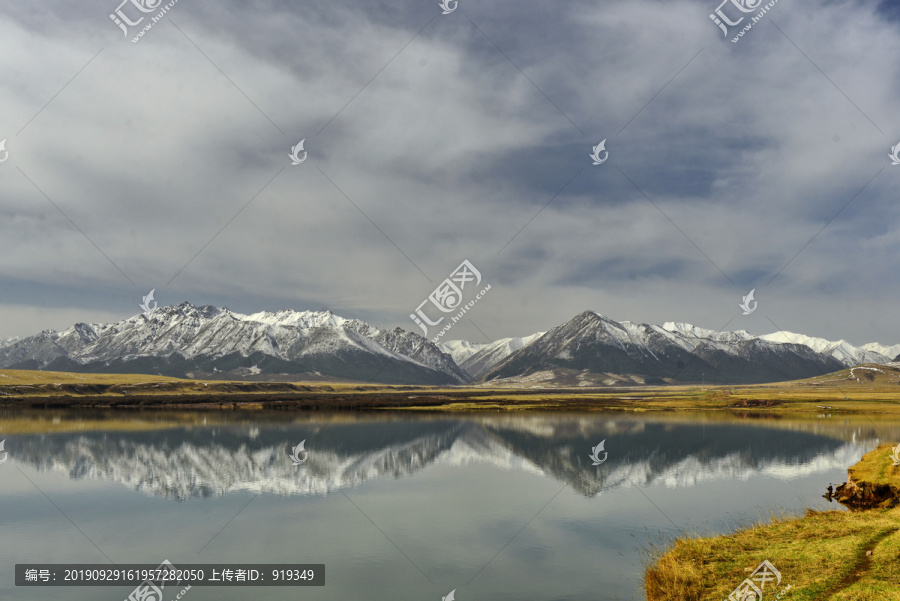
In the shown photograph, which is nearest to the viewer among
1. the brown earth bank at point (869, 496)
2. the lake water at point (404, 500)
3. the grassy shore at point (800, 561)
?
the grassy shore at point (800, 561)

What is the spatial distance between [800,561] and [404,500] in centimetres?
3452

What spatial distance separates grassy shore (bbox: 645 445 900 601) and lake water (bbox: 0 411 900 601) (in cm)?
389

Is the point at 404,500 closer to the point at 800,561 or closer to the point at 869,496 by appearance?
the point at 800,561

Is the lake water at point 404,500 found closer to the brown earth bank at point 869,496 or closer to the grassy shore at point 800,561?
the brown earth bank at point 869,496

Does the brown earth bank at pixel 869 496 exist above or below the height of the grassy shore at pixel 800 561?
above

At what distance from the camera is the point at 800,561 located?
78.7 ft

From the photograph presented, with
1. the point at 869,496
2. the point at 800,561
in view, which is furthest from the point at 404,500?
the point at 869,496

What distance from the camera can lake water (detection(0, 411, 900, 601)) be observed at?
1246 inches

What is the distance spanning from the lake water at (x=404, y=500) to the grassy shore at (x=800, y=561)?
3.89 metres

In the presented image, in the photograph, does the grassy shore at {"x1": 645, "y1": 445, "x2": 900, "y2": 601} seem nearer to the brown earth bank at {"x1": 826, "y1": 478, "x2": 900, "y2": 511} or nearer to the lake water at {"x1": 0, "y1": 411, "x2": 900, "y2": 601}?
the lake water at {"x1": 0, "y1": 411, "x2": 900, "y2": 601}

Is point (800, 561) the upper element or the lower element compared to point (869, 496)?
lower

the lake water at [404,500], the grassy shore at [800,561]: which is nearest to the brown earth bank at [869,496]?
the lake water at [404,500]

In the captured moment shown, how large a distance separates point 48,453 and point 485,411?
4567 inches

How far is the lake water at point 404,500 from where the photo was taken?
31.6 meters
